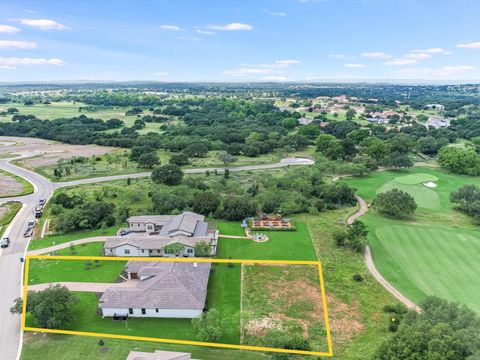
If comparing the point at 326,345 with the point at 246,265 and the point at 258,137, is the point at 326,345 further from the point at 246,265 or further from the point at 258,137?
the point at 258,137

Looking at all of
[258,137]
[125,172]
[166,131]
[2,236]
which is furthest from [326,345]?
[166,131]

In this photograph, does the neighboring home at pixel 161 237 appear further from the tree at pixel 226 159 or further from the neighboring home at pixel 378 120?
the neighboring home at pixel 378 120

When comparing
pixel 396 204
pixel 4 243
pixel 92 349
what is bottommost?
pixel 92 349

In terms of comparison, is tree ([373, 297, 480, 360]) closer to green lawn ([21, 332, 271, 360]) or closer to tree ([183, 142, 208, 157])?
green lawn ([21, 332, 271, 360])

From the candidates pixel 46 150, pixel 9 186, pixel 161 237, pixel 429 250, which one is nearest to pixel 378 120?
pixel 429 250

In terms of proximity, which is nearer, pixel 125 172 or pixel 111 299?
pixel 111 299

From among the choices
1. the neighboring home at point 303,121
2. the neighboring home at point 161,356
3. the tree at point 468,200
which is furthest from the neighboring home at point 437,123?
the neighboring home at point 161,356

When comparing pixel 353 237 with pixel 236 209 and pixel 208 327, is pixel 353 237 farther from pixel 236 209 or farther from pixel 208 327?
pixel 208 327

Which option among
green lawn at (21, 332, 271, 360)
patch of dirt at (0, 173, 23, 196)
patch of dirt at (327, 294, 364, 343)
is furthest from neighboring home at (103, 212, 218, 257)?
patch of dirt at (0, 173, 23, 196)
